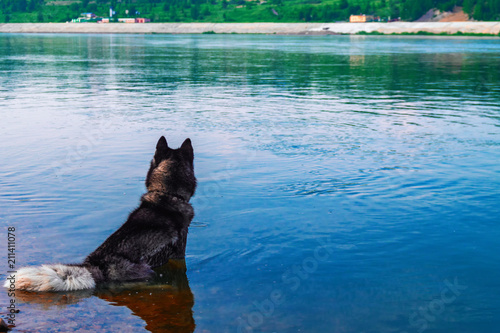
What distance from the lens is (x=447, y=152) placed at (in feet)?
57.7

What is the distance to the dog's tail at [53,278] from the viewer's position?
7.71 metres

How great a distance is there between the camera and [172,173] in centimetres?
916

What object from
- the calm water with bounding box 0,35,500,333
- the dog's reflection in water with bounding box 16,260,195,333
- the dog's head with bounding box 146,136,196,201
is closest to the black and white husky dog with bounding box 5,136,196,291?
the dog's head with bounding box 146,136,196,201

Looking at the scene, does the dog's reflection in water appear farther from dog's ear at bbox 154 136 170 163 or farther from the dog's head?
dog's ear at bbox 154 136 170 163

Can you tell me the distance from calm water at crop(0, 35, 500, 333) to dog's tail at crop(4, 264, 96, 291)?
0.15 metres

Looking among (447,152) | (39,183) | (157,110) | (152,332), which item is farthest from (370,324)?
(157,110)

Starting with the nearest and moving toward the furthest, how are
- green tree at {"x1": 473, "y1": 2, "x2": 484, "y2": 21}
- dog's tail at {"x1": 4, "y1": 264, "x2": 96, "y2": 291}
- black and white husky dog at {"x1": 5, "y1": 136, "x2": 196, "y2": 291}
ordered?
dog's tail at {"x1": 4, "y1": 264, "x2": 96, "y2": 291} → black and white husky dog at {"x1": 5, "y1": 136, "x2": 196, "y2": 291} → green tree at {"x1": 473, "y1": 2, "x2": 484, "y2": 21}

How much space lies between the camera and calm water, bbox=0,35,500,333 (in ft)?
25.8

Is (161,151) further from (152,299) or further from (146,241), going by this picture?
(152,299)

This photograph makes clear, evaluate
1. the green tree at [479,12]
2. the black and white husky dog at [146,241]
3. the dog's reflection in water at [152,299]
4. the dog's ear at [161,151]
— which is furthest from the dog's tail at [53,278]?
the green tree at [479,12]

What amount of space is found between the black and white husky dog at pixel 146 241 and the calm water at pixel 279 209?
22 centimetres

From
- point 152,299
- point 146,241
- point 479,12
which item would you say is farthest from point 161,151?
point 479,12

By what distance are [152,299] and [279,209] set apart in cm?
473

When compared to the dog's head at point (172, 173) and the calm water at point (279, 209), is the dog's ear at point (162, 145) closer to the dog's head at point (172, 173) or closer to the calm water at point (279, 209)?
the dog's head at point (172, 173)
